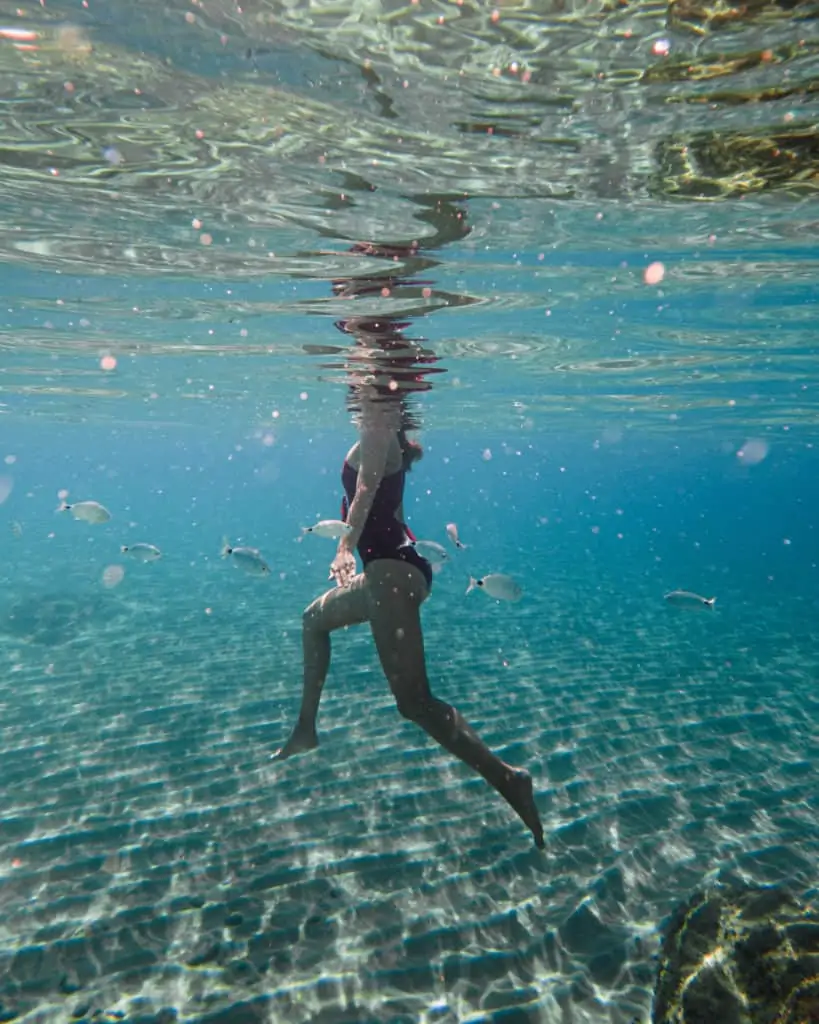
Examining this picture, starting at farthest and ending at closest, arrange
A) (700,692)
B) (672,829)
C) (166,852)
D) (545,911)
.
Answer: (700,692), (672,829), (166,852), (545,911)

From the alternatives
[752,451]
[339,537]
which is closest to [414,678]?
[339,537]

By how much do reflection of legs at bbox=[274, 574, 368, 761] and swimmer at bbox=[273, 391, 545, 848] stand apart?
1 centimetres

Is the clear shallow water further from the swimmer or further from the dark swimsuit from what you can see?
the dark swimsuit

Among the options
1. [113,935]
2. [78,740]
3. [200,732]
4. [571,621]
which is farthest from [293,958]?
[571,621]

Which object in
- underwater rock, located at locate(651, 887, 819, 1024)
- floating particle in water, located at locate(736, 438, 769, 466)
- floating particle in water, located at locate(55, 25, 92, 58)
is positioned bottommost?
floating particle in water, located at locate(736, 438, 769, 466)

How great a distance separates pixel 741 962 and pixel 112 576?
2665 centimetres

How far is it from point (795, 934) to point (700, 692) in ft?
31.6

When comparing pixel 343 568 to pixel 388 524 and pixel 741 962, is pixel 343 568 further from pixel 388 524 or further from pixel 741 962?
pixel 741 962

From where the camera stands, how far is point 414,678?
18.1ft

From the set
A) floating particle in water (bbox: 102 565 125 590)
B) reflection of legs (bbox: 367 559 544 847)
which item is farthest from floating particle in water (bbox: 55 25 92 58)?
floating particle in water (bbox: 102 565 125 590)

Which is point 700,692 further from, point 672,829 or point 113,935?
point 113,935

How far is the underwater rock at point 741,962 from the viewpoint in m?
3.61

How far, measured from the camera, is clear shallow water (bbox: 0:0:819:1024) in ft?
16.7

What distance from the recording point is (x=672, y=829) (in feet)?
24.0
